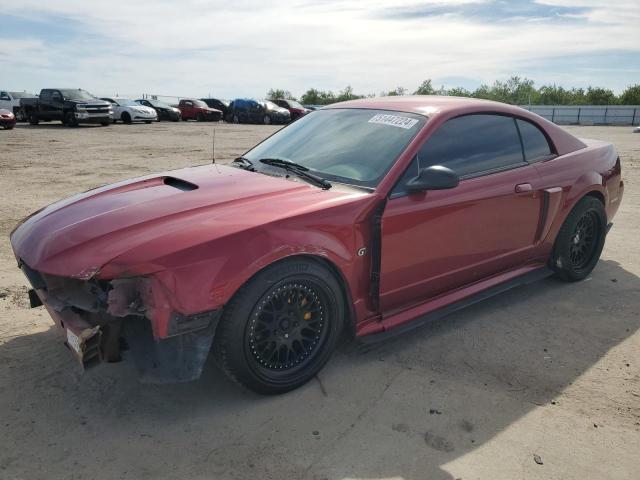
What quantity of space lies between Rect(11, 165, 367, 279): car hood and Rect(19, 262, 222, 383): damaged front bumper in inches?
6.1

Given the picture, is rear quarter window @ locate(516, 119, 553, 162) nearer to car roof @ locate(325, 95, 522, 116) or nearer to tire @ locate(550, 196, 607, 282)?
car roof @ locate(325, 95, 522, 116)

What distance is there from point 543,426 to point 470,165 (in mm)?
1683

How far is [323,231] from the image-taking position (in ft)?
9.25

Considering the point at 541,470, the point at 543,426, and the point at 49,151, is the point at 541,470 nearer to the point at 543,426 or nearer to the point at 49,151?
the point at 543,426

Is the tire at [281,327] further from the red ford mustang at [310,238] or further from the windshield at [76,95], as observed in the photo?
the windshield at [76,95]

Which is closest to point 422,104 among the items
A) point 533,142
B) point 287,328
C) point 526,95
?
point 533,142

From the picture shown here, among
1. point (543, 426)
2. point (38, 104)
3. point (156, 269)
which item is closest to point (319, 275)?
point (156, 269)

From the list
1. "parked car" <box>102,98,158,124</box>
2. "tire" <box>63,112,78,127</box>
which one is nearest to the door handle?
"tire" <box>63,112,78,127</box>

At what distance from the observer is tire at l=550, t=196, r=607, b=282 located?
4254mm

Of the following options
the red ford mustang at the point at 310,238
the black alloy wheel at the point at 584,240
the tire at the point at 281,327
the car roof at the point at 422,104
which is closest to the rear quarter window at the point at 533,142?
the red ford mustang at the point at 310,238

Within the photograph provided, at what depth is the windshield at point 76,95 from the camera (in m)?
22.8

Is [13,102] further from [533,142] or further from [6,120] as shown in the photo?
[533,142]

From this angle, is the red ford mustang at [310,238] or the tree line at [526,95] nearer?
the red ford mustang at [310,238]

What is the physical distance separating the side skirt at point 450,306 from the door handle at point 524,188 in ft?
2.16
